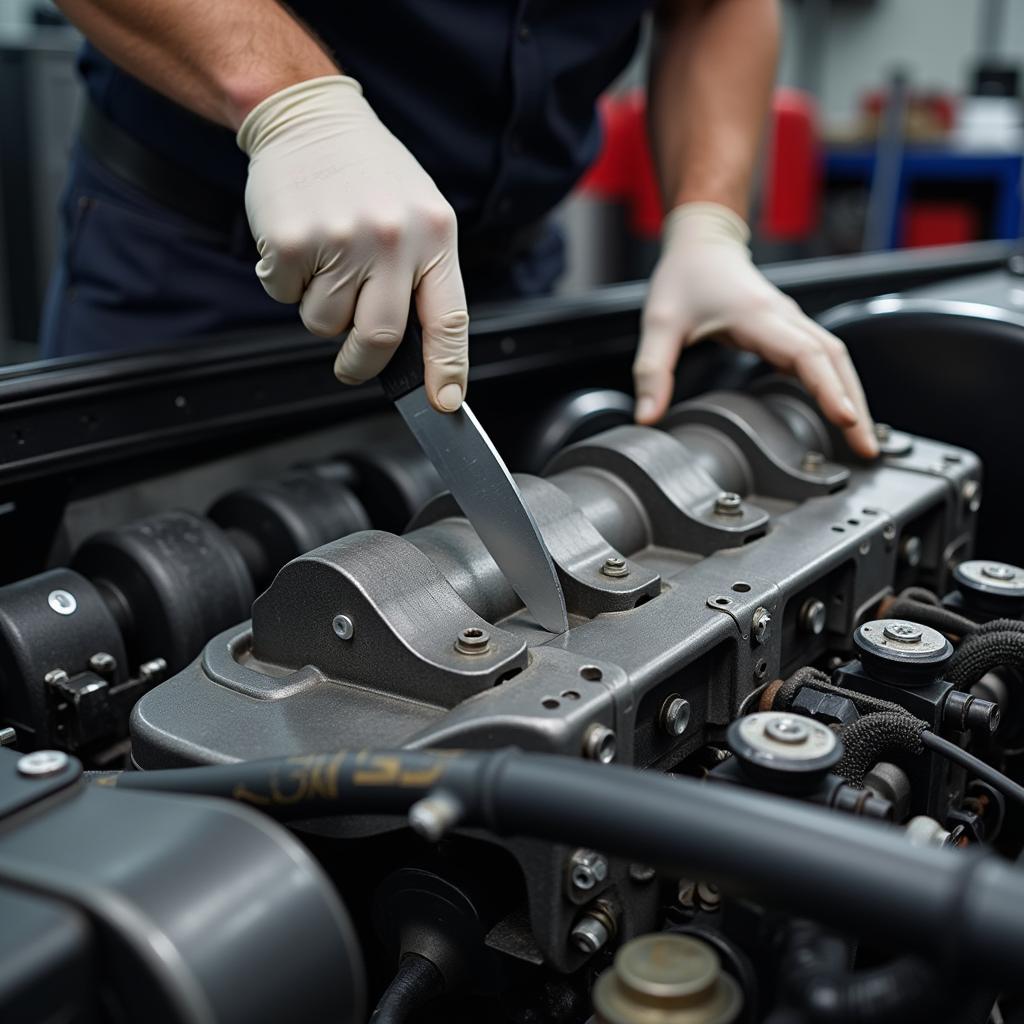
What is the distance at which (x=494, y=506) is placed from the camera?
826mm

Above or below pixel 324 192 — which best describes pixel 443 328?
below

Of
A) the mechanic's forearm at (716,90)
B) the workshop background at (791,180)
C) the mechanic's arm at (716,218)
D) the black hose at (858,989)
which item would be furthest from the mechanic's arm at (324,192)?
the workshop background at (791,180)

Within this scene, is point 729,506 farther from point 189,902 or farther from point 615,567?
point 189,902

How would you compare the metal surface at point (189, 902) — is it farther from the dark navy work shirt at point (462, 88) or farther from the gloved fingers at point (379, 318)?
the dark navy work shirt at point (462, 88)

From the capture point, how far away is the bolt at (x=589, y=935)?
26.0 inches

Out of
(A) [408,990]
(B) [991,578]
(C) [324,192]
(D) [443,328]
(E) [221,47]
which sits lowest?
(A) [408,990]

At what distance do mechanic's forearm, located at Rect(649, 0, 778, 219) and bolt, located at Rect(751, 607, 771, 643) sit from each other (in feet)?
3.01

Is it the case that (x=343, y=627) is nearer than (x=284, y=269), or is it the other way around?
(x=343, y=627)

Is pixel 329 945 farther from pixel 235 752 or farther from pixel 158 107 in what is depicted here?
pixel 158 107

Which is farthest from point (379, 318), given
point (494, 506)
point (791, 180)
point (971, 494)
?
point (791, 180)

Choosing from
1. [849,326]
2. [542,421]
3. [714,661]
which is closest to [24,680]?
[714,661]

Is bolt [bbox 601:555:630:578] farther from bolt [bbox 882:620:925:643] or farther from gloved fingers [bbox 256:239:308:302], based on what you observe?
gloved fingers [bbox 256:239:308:302]

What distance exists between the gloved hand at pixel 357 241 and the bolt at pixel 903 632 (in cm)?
37

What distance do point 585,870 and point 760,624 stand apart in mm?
253
